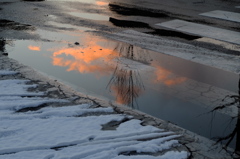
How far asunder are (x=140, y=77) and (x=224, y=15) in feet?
22.2

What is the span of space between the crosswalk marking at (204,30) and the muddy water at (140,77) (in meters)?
2.35

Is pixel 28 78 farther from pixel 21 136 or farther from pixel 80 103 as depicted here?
pixel 21 136

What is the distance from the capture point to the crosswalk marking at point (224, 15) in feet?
35.3

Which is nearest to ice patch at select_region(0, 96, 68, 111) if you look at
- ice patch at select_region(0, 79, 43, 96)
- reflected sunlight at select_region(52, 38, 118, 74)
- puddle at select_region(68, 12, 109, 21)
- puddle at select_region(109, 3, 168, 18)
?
ice patch at select_region(0, 79, 43, 96)

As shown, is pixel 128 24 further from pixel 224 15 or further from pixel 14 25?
pixel 224 15

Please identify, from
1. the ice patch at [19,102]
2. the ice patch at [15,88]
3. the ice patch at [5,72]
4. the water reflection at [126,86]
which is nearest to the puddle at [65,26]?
the water reflection at [126,86]

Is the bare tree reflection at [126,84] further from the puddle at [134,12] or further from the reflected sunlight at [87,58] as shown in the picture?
the puddle at [134,12]

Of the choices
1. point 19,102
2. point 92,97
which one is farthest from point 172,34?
point 19,102

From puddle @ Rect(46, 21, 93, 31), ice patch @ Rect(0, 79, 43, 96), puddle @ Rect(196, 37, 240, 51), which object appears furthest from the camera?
puddle @ Rect(46, 21, 93, 31)

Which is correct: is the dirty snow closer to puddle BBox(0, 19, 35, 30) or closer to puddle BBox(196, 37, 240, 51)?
puddle BBox(0, 19, 35, 30)

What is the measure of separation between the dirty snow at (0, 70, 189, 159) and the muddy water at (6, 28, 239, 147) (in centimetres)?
66

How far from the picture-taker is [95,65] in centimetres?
661

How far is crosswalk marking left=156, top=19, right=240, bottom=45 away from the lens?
28.3 feet

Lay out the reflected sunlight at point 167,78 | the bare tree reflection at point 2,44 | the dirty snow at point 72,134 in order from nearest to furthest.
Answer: the dirty snow at point 72,134, the reflected sunlight at point 167,78, the bare tree reflection at point 2,44
